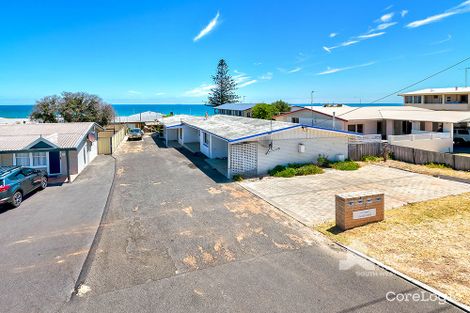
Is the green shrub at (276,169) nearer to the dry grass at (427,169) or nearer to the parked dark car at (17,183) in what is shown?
the dry grass at (427,169)

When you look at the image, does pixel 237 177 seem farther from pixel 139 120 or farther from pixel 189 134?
pixel 139 120

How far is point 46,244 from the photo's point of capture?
385 inches

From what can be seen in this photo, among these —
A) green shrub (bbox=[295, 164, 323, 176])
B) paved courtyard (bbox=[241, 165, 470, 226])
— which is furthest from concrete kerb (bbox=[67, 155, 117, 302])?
green shrub (bbox=[295, 164, 323, 176])

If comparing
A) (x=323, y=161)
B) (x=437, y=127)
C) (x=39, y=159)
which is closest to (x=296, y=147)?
(x=323, y=161)

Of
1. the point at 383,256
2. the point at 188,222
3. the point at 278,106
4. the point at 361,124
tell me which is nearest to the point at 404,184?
the point at 383,256

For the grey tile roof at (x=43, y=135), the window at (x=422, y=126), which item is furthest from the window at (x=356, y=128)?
the grey tile roof at (x=43, y=135)

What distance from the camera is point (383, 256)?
8.48 m

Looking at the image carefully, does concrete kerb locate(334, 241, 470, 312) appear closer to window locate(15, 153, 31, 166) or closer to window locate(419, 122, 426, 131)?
window locate(15, 153, 31, 166)

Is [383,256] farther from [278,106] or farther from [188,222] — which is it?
[278,106]

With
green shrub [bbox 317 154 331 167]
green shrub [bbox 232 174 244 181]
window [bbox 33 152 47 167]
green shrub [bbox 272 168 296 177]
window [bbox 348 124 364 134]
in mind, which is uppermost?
window [bbox 348 124 364 134]

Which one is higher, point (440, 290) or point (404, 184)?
point (404, 184)

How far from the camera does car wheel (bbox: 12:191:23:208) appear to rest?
44.6ft

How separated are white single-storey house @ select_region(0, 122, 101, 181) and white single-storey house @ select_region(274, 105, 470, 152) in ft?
73.7

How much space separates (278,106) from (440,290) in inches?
2046
